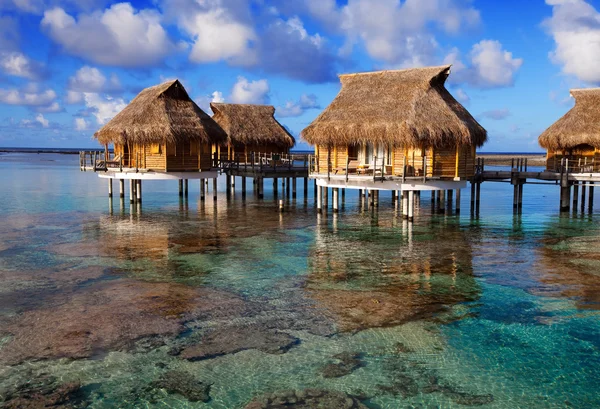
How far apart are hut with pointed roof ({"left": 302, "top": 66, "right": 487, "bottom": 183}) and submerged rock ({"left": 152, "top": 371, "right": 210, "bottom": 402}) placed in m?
14.8

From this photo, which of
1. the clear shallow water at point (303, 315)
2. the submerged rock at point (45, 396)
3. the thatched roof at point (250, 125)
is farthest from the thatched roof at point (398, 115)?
the submerged rock at point (45, 396)

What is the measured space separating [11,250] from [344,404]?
44.1 ft

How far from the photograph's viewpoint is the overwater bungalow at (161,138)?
26719 mm

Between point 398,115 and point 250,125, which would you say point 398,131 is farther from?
point 250,125

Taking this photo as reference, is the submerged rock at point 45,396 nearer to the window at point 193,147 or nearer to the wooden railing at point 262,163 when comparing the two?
the window at point 193,147

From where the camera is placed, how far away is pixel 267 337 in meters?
9.44

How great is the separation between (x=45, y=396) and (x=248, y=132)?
29.0 meters

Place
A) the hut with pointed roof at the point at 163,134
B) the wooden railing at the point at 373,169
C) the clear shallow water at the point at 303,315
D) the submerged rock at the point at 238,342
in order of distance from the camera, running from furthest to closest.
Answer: the hut with pointed roof at the point at 163,134 < the wooden railing at the point at 373,169 < the submerged rock at the point at 238,342 < the clear shallow water at the point at 303,315

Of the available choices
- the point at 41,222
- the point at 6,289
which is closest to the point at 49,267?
the point at 6,289

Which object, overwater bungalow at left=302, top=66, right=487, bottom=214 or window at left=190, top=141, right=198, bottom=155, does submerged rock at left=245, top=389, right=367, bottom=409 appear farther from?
window at left=190, top=141, right=198, bottom=155

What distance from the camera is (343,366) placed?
27.2 feet

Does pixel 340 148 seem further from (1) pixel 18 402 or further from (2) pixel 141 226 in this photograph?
(1) pixel 18 402

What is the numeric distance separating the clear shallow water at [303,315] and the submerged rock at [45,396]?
48 millimetres

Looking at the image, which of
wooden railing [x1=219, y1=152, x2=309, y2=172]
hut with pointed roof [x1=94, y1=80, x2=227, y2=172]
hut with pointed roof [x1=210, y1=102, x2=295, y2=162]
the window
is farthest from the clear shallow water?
hut with pointed roof [x1=210, y1=102, x2=295, y2=162]
